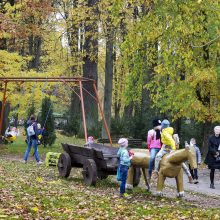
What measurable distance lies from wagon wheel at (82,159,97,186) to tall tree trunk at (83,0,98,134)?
15878mm

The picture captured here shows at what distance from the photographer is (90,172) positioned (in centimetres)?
1407

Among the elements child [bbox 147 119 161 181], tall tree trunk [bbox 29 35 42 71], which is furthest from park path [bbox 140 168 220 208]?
tall tree trunk [bbox 29 35 42 71]

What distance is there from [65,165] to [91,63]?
1692 cm

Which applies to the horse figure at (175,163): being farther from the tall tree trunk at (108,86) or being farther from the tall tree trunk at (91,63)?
the tall tree trunk at (108,86)

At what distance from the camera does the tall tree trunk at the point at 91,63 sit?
29802 millimetres

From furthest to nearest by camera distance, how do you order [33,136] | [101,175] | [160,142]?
[33,136]
[101,175]
[160,142]

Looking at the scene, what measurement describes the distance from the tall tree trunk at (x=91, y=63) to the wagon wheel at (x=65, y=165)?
14.6 meters

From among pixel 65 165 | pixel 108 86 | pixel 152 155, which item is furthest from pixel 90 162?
pixel 108 86

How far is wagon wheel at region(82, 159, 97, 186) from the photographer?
45.8 feet

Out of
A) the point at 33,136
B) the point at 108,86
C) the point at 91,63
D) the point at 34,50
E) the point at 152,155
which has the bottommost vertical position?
the point at 152,155

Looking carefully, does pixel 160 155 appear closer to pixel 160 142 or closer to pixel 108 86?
pixel 160 142

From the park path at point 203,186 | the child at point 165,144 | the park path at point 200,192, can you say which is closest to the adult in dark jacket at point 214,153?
the park path at point 203,186

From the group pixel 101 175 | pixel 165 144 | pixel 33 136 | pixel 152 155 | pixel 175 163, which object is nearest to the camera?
pixel 175 163

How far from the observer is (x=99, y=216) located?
9.15 metres
